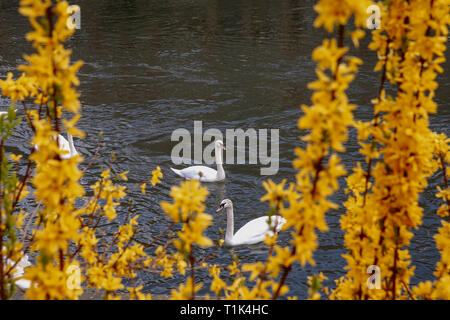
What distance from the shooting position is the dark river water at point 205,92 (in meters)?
6.96

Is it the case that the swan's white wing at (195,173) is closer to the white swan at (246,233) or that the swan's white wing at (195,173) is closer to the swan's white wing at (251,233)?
the white swan at (246,233)

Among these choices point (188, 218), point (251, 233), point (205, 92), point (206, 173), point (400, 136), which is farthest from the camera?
point (205, 92)

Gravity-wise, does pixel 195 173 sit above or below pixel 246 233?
above

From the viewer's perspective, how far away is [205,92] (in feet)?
38.3

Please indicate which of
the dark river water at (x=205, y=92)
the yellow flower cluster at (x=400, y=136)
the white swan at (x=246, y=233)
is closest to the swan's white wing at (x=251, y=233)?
the white swan at (x=246, y=233)

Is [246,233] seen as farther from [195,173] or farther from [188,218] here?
[188,218]

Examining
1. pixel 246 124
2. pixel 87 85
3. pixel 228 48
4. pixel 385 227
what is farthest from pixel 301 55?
pixel 385 227

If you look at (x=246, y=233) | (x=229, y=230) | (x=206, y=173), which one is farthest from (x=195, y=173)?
(x=246, y=233)

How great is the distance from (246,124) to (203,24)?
8.30 metres

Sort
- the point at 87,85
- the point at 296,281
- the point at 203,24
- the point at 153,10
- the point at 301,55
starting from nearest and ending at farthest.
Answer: the point at 296,281
the point at 87,85
the point at 301,55
the point at 203,24
the point at 153,10

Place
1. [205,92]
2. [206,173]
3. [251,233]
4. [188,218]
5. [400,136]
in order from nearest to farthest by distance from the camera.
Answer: [188,218] < [400,136] < [251,233] < [206,173] < [205,92]

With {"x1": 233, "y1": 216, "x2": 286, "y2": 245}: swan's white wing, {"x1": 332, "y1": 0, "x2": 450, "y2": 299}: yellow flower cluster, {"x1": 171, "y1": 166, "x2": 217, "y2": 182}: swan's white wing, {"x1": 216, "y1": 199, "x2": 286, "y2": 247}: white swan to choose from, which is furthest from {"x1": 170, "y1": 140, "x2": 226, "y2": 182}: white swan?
{"x1": 332, "y1": 0, "x2": 450, "y2": 299}: yellow flower cluster

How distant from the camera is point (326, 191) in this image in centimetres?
179
